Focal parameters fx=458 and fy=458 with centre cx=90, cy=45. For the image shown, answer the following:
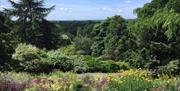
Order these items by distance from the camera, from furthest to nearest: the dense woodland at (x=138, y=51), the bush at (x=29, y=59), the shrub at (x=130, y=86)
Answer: the bush at (x=29, y=59) < the dense woodland at (x=138, y=51) < the shrub at (x=130, y=86)

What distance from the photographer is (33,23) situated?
5844cm

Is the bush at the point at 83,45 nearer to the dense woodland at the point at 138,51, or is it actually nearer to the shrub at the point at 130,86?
the dense woodland at the point at 138,51

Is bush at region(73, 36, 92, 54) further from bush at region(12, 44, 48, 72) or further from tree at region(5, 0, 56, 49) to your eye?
bush at region(12, 44, 48, 72)

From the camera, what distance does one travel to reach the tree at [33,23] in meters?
58.7

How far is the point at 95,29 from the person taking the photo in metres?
65.4

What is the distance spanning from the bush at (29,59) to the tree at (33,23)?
88.3ft

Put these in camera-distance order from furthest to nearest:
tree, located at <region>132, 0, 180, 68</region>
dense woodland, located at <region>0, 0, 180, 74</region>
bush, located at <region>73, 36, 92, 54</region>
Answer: bush, located at <region>73, 36, 92, 54</region> → tree, located at <region>132, 0, 180, 68</region> → dense woodland, located at <region>0, 0, 180, 74</region>

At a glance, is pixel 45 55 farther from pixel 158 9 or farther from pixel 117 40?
pixel 117 40

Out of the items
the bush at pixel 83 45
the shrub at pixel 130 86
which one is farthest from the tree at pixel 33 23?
the shrub at pixel 130 86

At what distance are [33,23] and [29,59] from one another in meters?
28.8

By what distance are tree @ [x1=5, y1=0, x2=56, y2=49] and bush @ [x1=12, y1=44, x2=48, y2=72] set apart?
26.9 meters

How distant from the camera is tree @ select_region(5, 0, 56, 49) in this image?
193ft

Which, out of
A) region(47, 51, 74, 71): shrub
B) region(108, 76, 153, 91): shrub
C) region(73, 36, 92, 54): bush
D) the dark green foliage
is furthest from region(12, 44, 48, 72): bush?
region(73, 36, 92, 54): bush

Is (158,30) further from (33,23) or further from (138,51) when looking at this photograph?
(33,23)
